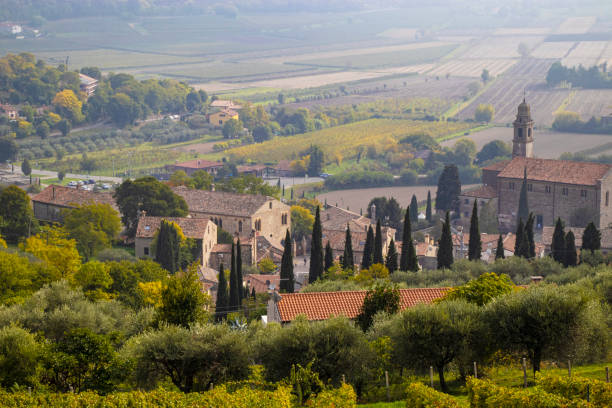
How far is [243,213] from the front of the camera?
84938 millimetres

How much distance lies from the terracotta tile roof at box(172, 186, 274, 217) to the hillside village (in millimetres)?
281

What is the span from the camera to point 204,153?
162 metres

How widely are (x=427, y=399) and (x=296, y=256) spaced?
61.8 m

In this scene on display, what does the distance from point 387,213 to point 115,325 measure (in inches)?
2265

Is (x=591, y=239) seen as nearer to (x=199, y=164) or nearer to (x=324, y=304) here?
(x=324, y=304)

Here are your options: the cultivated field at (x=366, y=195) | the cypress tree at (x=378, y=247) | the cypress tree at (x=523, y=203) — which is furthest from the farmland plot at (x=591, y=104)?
the cypress tree at (x=378, y=247)

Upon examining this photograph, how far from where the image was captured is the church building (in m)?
94.9

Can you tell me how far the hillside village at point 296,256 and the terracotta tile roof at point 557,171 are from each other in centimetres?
23

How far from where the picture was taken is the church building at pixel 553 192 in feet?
311

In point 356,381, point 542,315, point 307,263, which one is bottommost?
point 307,263

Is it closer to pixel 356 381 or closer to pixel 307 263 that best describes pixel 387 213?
pixel 307 263

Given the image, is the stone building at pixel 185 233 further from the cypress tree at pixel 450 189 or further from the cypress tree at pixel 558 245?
the cypress tree at pixel 450 189

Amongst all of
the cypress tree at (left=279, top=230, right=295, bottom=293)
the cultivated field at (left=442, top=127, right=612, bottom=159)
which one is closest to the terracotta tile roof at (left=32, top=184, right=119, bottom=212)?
the cypress tree at (left=279, top=230, right=295, bottom=293)

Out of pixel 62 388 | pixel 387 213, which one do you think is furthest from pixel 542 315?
pixel 387 213
